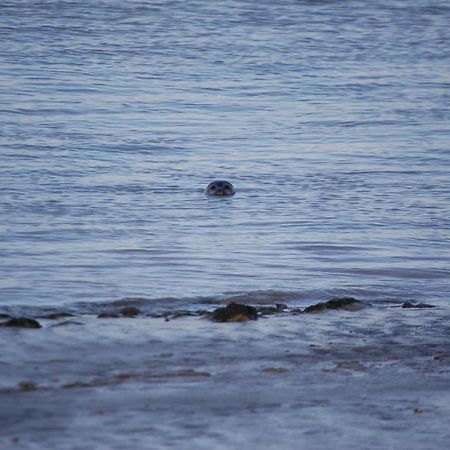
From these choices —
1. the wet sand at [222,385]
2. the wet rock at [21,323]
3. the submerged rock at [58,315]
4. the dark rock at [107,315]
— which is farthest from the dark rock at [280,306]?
the wet rock at [21,323]

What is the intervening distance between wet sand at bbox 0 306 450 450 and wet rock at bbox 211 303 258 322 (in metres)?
0.05

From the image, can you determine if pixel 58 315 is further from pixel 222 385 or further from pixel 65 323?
pixel 222 385

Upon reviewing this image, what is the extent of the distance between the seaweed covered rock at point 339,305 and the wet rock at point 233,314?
1.59ft

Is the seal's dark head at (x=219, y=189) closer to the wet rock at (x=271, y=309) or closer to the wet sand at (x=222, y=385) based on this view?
the wet rock at (x=271, y=309)

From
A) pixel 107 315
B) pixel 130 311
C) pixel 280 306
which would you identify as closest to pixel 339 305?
pixel 280 306

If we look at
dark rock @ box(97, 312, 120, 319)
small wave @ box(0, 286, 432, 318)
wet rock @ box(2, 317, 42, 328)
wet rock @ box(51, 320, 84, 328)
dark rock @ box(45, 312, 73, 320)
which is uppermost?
wet rock @ box(2, 317, 42, 328)

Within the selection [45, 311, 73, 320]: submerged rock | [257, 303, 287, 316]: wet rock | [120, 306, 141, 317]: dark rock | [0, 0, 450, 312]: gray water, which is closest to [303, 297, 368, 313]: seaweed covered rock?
[257, 303, 287, 316]: wet rock

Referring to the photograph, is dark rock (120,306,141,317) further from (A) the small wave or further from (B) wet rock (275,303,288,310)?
(B) wet rock (275,303,288,310)

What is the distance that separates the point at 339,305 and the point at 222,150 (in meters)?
7.43

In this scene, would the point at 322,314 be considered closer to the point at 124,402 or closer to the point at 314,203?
the point at 124,402

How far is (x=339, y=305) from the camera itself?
22.4 feet

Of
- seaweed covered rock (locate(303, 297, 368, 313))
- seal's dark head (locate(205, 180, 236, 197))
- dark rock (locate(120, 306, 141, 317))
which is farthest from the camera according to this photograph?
seal's dark head (locate(205, 180, 236, 197))

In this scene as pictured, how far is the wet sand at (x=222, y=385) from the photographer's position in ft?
14.5

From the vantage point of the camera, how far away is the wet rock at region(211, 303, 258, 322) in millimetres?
6203
